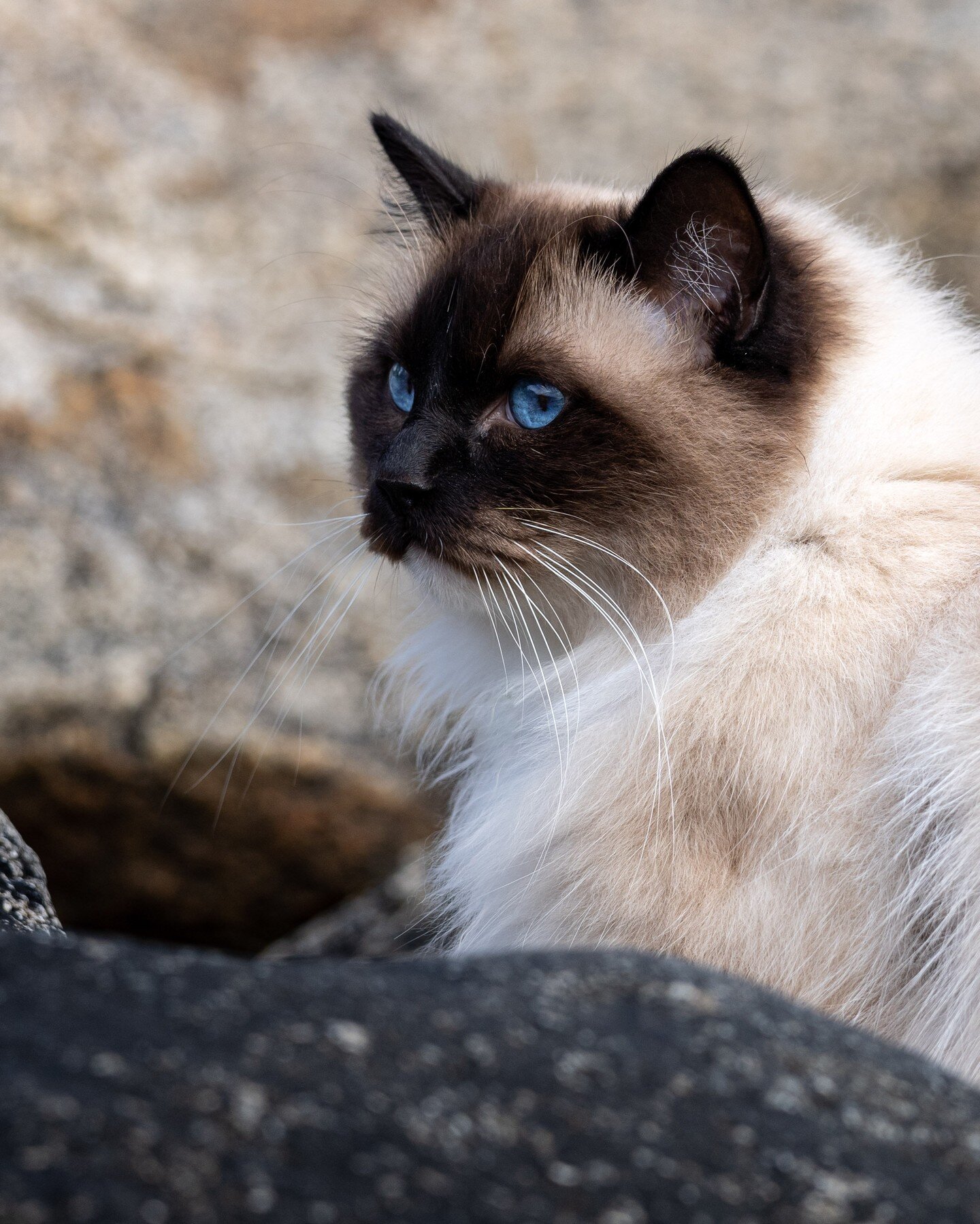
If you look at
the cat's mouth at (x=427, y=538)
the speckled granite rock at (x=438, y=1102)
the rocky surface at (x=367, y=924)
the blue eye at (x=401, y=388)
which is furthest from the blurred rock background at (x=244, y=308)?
the speckled granite rock at (x=438, y=1102)

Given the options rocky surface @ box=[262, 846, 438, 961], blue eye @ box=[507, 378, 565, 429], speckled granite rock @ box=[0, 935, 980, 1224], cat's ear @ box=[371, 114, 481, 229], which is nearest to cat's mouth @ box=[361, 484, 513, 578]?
blue eye @ box=[507, 378, 565, 429]

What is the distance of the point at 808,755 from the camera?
1.35 meters

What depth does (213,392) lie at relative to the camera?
3.27 meters

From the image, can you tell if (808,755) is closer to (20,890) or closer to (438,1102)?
(438,1102)

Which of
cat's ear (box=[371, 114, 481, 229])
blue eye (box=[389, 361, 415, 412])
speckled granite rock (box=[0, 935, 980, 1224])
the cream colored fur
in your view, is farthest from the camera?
cat's ear (box=[371, 114, 481, 229])

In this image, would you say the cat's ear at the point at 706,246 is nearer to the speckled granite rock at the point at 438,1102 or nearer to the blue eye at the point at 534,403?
the blue eye at the point at 534,403

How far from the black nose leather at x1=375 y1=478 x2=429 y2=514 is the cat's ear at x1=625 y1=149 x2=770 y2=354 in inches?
16.6

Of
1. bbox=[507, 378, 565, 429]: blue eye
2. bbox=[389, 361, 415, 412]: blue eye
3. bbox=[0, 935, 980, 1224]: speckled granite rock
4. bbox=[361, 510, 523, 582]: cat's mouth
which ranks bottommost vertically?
bbox=[0, 935, 980, 1224]: speckled granite rock

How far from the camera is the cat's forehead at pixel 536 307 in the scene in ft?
5.23

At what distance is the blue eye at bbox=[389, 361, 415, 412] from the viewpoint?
1.80 metres

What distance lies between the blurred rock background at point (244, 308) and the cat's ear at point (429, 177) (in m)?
0.78

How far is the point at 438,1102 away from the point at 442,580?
918 mm

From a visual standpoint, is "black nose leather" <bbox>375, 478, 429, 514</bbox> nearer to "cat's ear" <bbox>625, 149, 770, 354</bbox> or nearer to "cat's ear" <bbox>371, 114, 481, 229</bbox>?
"cat's ear" <bbox>625, 149, 770, 354</bbox>

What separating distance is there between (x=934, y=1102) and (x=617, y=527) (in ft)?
2.69
